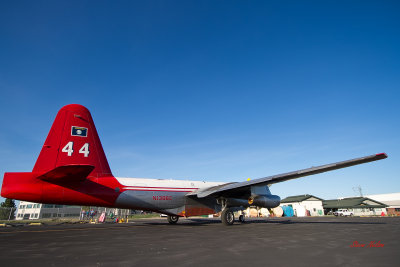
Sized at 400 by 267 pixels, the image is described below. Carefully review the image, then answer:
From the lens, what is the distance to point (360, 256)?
5.72 meters

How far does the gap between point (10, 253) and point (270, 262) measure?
23.0 ft

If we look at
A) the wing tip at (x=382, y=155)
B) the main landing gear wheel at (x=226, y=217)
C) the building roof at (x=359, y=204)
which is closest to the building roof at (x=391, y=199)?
the building roof at (x=359, y=204)

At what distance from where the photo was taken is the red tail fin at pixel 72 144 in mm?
12156

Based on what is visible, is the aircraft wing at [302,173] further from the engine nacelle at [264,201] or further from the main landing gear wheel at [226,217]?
the engine nacelle at [264,201]

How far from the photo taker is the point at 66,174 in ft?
37.2

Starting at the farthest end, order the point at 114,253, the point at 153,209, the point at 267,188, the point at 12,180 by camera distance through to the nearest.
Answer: the point at 267,188
the point at 153,209
the point at 12,180
the point at 114,253

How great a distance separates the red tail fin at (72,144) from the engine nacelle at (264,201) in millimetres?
10655

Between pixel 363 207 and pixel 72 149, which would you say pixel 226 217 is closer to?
pixel 72 149

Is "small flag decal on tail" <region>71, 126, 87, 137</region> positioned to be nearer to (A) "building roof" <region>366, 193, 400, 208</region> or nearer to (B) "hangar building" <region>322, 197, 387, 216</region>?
(B) "hangar building" <region>322, 197, 387, 216</region>

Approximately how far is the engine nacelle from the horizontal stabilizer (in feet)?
37.9

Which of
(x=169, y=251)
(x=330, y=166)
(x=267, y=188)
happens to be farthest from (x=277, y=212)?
(x=169, y=251)

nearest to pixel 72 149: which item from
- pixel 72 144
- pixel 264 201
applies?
pixel 72 144

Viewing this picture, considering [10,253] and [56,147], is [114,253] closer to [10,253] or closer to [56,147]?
[10,253]

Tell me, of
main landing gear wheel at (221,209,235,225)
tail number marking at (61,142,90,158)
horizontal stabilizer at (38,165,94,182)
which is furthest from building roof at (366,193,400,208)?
horizontal stabilizer at (38,165,94,182)
